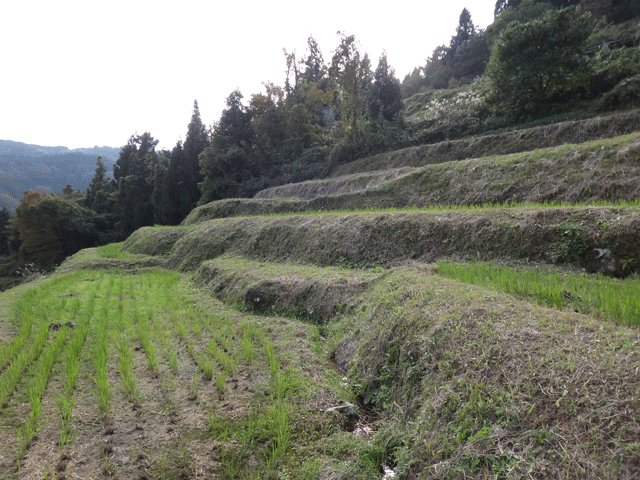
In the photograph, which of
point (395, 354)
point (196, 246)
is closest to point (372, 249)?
point (395, 354)

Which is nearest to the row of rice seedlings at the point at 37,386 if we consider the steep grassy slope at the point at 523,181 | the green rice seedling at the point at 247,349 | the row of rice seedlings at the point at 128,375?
the row of rice seedlings at the point at 128,375

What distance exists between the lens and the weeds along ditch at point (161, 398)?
8.75ft

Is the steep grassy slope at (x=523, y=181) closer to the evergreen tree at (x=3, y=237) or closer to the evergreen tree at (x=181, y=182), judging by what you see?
the evergreen tree at (x=181, y=182)

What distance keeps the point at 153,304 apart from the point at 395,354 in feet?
19.9

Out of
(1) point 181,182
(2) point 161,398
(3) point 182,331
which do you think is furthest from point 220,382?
(1) point 181,182

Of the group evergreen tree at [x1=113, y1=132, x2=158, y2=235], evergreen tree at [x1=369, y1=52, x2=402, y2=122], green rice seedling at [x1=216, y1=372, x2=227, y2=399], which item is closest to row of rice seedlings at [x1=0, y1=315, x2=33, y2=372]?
green rice seedling at [x1=216, y1=372, x2=227, y2=399]

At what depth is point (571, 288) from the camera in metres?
3.72

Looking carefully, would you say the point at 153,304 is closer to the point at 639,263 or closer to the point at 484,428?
the point at 484,428

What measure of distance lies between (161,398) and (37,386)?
1.37 metres

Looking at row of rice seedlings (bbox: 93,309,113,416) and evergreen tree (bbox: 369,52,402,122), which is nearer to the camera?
row of rice seedlings (bbox: 93,309,113,416)

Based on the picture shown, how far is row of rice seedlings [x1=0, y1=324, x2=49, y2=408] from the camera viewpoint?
11.7 feet

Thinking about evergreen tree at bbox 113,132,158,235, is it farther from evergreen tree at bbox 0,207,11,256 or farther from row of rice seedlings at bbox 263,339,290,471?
row of rice seedlings at bbox 263,339,290,471

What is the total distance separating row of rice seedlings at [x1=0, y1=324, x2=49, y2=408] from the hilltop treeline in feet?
58.2

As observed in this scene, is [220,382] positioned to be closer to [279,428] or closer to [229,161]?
[279,428]
